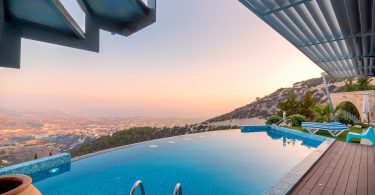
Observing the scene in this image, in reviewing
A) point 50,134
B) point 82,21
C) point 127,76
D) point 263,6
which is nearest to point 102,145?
point 50,134

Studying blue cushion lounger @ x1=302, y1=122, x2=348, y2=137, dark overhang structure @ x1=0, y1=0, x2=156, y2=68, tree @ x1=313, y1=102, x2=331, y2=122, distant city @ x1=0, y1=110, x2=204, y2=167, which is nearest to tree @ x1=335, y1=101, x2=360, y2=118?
tree @ x1=313, y1=102, x2=331, y2=122

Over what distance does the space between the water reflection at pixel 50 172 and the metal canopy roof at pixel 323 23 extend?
6377mm

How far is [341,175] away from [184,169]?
3805mm

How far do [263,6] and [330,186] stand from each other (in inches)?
134

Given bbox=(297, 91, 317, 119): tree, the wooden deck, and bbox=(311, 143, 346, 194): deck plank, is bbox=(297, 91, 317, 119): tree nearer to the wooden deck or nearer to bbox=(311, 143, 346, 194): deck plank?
the wooden deck

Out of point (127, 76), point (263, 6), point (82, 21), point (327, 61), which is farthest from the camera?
point (127, 76)

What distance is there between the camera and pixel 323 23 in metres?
5.12

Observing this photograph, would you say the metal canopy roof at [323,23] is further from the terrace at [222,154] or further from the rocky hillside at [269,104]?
the rocky hillside at [269,104]

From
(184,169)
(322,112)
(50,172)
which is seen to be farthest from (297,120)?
(50,172)

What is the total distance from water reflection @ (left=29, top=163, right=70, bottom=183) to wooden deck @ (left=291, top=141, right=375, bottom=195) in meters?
5.91

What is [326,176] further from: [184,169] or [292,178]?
[184,169]

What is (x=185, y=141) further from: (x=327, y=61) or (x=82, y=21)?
(x=82, y=21)

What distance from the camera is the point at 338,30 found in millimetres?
5449

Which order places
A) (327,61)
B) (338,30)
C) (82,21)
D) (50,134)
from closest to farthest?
(82,21) < (338,30) < (50,134) < (327,61)
